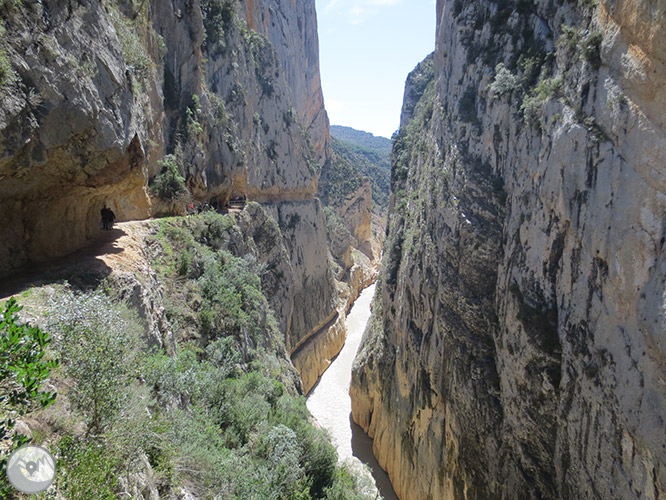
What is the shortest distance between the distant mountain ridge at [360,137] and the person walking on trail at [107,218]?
128 m

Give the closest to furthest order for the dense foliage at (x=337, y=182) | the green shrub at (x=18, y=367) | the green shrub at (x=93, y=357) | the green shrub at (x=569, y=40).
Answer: the green shrub at (x=18, y=367) < the green shrub at (x=93, y=357) < the green shrub at (x=569, y=40) < the dense foliage at (x=337, y=182)

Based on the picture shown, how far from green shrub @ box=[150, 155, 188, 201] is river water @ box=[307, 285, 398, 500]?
13.1 m

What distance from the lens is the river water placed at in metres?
19.2

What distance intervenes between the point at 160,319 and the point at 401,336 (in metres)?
14.2

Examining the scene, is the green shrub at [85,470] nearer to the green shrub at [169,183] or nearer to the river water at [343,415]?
the river water at [343,415]

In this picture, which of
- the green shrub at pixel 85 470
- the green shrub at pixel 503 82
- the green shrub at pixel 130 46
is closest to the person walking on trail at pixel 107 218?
the green shrub at pixel 130 46

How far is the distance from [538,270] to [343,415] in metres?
18.3

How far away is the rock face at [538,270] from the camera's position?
810cm

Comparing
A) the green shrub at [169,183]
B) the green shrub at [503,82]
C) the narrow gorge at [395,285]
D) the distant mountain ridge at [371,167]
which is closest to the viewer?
the narrow gorge at [395,285]

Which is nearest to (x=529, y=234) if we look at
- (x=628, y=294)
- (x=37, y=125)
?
(x=628, y=294)

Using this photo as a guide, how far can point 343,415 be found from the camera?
24703mm

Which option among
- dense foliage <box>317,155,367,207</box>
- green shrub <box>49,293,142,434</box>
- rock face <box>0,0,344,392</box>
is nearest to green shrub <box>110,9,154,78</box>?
rock face <box>0,0,344,392</box>

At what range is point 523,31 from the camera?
14570 millimetres

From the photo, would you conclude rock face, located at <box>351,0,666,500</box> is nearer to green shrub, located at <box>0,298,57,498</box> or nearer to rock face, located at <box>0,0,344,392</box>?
green shrub, located at <box>0,298,57,498</box>
